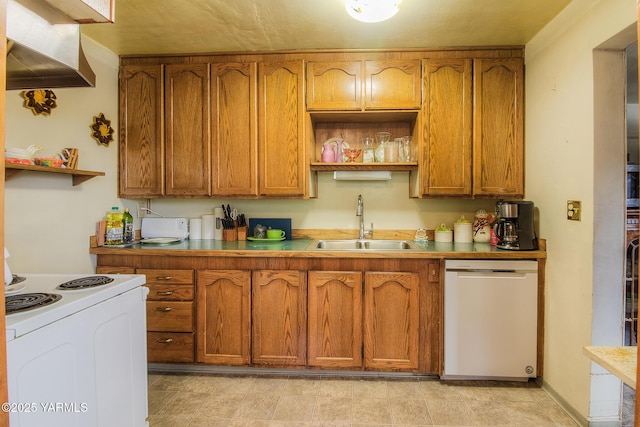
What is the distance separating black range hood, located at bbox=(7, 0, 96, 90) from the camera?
35.3 inches

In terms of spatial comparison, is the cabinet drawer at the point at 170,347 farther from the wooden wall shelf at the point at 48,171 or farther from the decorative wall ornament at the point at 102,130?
the decorative wall ornament at the point at 102,130

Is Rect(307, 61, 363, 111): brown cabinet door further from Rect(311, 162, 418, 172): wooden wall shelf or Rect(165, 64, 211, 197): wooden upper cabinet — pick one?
Rect(165, 64, 211, 197): wooden upper cabinet

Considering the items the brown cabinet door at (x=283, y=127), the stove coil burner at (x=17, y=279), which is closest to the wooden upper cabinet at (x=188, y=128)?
the brown cabinet door at (x=283, y=127)

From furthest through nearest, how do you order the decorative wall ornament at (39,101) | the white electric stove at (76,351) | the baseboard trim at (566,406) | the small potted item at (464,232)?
the small potted item at (464,232), the decorative wall ornament at (39,101), the baseboard trim at (566,406), the white electric stove at (76,351)

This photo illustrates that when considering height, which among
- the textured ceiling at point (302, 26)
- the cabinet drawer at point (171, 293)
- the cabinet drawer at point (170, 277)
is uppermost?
the textured ceiling at point (302, 26)

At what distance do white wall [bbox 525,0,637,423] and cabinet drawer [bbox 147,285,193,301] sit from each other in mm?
2356

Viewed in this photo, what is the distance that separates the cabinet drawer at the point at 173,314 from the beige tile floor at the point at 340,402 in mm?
347

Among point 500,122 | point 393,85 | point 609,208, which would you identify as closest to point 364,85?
point 393,85

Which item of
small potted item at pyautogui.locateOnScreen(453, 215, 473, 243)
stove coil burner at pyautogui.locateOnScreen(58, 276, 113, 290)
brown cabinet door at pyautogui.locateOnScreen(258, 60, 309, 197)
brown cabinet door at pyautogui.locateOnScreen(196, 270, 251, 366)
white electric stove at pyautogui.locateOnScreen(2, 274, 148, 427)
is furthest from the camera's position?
small potted item at pyautogui.locateOnScreen(453, 215, 473, 243)

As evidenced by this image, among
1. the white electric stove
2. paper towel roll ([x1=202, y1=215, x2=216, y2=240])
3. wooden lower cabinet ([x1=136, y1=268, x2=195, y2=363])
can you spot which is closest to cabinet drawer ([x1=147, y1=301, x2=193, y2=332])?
wooden lower cabinet ([x1=136, y1=268, x2=195, y2=363])

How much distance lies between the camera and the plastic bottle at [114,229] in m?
2.29

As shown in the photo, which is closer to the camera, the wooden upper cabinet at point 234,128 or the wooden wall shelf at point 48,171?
the wooden wall shelf at point 48,171

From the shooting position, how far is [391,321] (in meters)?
2.08

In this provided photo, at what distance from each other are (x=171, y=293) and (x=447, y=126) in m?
2.30
